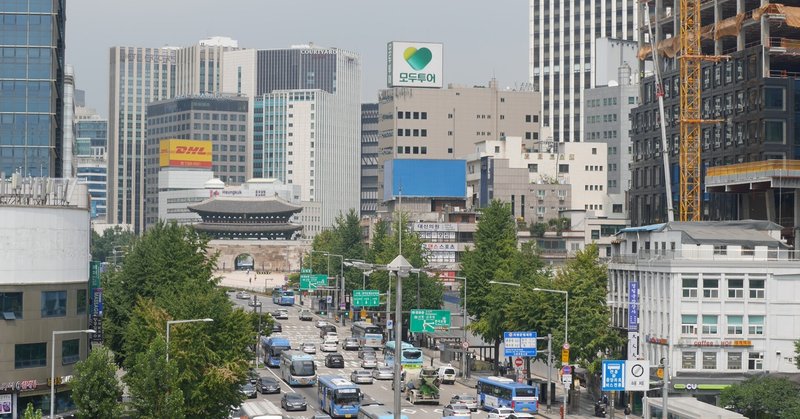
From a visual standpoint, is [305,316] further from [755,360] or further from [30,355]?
[30,355]

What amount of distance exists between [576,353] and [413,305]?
5150 centimetres

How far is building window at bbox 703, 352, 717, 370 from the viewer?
9512 centimetres

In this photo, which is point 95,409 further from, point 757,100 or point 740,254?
point 757,100

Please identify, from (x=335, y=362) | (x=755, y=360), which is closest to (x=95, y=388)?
(x=755, y=360)

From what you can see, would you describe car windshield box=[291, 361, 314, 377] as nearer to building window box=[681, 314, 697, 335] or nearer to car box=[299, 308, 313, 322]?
building window box=[681, 314, 697, 335]

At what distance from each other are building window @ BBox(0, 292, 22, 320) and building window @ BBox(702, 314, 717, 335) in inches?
1754

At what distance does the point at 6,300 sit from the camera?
78688mm

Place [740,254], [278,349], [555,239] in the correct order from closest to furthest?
1. [740,254]
2. [278,349]
3. [555,239]

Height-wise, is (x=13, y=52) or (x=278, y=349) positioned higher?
(x=13, y=52)

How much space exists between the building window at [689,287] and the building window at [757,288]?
3826mm

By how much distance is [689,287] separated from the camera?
9519 centimetres

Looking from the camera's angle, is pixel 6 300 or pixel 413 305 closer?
pixel 6 300

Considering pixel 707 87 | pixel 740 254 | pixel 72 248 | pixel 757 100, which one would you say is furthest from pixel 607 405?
pixel 707 87

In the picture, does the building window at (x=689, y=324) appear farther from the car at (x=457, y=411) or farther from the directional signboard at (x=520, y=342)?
the car at (x=457, y=411)
